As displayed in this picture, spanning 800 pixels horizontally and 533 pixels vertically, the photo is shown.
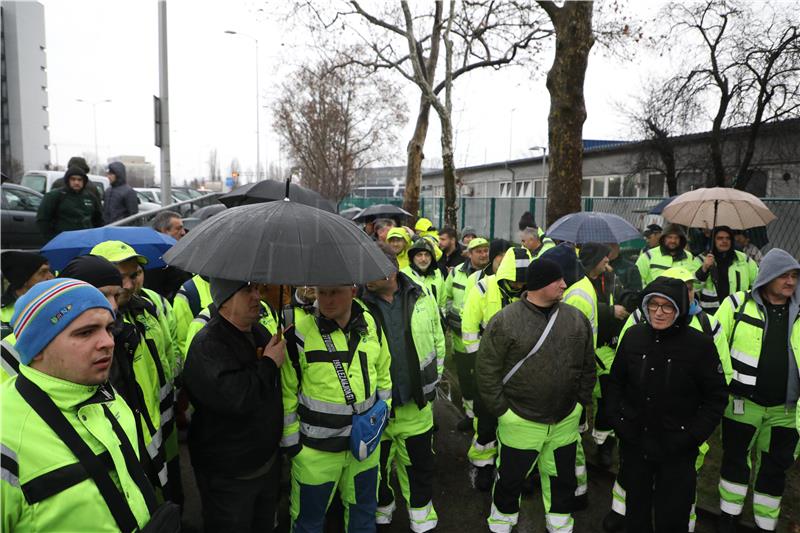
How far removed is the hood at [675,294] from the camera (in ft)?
10.2

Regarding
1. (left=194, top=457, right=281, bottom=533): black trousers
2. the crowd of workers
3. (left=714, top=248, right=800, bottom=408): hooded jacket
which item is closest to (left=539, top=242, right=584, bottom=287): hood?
the crowd of workers

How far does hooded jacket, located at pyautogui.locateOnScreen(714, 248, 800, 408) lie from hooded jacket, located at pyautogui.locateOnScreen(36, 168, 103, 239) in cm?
751

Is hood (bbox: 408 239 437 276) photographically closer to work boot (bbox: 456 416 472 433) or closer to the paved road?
work boot (bbox: 456 416 472 433)

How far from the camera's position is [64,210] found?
6.80m

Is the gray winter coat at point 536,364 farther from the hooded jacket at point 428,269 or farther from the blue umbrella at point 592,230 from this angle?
the blue umbrella at point 592,230

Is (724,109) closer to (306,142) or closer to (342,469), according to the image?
(342,469)

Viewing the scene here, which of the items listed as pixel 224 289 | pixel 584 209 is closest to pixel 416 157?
pixel 584 209

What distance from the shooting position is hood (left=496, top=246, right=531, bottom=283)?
4062 mm

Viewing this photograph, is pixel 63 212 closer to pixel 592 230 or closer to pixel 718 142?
pixel 592 230

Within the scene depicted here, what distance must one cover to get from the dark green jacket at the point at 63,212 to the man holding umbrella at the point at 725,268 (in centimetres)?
794

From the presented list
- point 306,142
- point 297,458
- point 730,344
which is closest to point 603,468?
point 730,344

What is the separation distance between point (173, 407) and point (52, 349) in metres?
1.64

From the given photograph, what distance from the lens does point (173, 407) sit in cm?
322

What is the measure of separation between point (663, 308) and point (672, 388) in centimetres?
51
